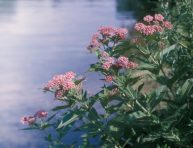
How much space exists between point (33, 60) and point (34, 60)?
44 mm

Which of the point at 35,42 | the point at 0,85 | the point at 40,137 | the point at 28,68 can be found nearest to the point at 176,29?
the point at 40,137

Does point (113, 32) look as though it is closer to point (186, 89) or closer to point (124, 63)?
point (124, 63)

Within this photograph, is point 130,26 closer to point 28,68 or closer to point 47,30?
point 47,30

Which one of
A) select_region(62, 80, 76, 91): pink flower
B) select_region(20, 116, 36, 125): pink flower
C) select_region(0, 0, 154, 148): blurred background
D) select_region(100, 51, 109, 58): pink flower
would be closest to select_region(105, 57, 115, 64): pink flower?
select_region(100, 51, 109, 58): pink flower

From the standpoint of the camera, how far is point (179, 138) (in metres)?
5.18

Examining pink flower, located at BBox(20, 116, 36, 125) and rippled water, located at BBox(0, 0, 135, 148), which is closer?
pink flower, located at BBox(20, 116, 36, 125)

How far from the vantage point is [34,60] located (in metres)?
19.9

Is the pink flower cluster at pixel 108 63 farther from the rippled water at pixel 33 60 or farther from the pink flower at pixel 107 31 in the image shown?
the rippled water at pixel 33 60

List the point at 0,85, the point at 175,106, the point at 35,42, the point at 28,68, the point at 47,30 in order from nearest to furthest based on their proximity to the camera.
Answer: the point at 175,106
the point at 0,85
the point at 28,68
the point at 35,42
the point at 47,30

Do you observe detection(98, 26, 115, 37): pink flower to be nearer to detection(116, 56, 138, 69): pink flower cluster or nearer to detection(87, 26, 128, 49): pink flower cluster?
detection(87, 26, 128, 49): pink flower cluster

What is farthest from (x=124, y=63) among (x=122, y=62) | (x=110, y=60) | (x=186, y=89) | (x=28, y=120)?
(x=28, y=120)

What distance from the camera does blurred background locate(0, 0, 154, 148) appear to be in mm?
11406

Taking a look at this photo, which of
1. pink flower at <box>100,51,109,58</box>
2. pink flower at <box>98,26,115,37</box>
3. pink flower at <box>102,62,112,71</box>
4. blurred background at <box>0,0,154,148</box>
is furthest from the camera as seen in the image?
blurred background at <box>0,0,154,148</box>

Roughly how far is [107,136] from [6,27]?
1022 inches
